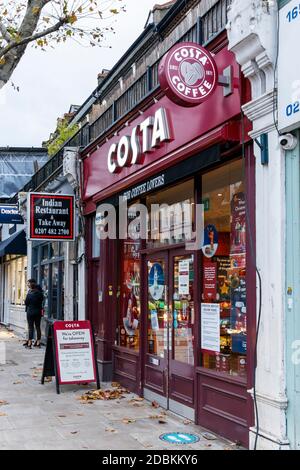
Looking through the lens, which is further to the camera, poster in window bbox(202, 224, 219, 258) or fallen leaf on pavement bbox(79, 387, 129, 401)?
fallen leaf on pavement bbox(79, 387, 129, 401)

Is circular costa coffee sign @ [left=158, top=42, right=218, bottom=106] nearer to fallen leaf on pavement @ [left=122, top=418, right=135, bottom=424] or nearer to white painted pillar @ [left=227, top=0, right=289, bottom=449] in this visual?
white painted pillar @ [left=227, top=0, right=289, bottom=449]

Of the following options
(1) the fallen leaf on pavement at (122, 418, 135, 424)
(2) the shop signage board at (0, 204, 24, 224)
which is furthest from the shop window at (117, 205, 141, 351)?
(2) the shop signage board at (0, 204, 24, 224)

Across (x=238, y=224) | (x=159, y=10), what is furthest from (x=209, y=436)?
(x=159, y=10)

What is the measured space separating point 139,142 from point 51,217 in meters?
4.60

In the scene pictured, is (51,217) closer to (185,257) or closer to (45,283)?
(45,283)

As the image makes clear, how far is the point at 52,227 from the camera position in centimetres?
1316

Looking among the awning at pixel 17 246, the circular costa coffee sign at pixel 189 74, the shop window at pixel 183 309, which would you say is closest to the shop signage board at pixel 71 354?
the shop window at pixel 183 309

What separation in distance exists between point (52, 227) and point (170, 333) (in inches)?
219

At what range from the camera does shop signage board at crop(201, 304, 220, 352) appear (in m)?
7.20

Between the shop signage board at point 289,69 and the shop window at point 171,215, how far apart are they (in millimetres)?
2688

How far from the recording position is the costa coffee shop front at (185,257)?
658 cm

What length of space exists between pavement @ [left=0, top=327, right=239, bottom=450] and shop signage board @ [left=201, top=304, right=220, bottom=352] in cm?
105

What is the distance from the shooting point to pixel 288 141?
219 inches

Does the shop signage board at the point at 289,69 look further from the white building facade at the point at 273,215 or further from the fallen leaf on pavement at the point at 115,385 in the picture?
the fallen leaf on pavement at the point at 115,385
